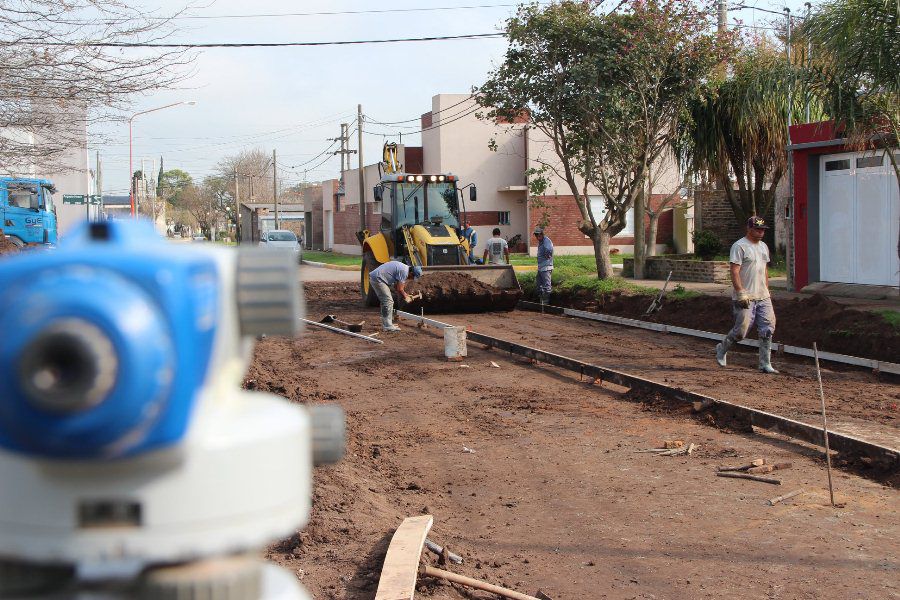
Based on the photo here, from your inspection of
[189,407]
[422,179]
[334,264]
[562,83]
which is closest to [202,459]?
[189,407]

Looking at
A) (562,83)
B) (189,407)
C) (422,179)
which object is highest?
(562,83)

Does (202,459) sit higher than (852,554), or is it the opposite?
(202,459)

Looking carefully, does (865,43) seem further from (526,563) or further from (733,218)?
(733,218)

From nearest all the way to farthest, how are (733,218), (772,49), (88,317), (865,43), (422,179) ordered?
(88,317)
(865,43)
(422,179)
(772,49)
(733,218)

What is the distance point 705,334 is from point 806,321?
5.20 ft

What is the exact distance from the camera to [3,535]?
107 cm

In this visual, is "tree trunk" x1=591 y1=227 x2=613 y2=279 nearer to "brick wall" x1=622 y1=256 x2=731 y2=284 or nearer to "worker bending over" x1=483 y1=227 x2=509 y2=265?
"brick wall" x1=622 y1=256 x2=731 y2=284

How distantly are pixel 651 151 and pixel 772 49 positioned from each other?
22.5ft

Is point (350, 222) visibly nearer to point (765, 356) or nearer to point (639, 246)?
point (639, 246)

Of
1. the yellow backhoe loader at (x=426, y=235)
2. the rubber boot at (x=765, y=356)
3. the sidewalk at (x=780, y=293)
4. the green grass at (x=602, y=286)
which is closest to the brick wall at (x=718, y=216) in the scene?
the sidewalk at (x=780, y=293)

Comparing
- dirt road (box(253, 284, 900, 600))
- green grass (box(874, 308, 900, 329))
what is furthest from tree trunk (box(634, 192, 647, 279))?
dirt road (box(253, 284, 900, 600))

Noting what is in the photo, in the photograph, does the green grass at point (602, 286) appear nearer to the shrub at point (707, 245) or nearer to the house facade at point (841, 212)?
the house facade at point (841, 212)

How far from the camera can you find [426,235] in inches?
822

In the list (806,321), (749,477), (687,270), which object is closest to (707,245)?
(687,270)
